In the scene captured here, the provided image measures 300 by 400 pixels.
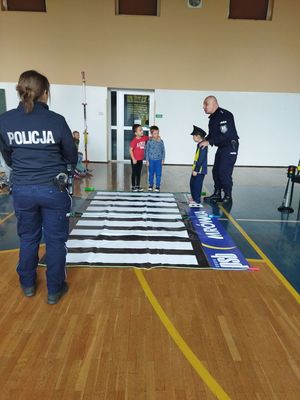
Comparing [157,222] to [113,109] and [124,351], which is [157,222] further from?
[113,109]

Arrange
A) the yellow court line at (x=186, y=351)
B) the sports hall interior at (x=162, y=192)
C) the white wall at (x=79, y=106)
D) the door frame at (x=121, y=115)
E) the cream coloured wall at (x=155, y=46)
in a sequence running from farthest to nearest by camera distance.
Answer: the door frame at (x=121, y=115), the white wall at (x=79, y=106), the cream coloured wall at (x=155, y=46), the sports hall interior at (x=162, y=192), the yellow court line at (x=186, y=351)

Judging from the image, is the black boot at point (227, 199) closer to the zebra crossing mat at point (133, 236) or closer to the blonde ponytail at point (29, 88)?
the zebra crossing mat at point (133, 236)

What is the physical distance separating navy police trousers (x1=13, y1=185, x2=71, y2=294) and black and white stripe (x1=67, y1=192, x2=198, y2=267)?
71 centimetres

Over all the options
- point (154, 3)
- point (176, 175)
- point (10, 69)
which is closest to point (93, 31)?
point (154, 3)

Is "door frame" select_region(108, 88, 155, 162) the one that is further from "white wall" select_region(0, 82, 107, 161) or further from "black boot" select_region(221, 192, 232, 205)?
"black boot" select_region(221, 192, 232, 205)

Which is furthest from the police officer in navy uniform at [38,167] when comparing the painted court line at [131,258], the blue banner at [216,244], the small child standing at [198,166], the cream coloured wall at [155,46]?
the cream coloured wall at [155,46]

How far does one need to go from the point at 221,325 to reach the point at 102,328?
0.85 m

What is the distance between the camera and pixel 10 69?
9.45 m

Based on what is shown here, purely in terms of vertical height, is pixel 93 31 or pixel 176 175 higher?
pixel 93 31

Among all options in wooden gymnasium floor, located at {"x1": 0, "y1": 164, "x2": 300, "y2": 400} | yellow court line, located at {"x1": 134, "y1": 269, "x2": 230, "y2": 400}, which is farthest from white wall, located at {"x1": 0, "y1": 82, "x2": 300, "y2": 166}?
yellow court line, located at {"x1": 134, "y1": 269, "x2": 230, "y2": 400}

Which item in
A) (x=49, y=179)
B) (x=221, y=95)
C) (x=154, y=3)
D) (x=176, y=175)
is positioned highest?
(x=154, y=3)

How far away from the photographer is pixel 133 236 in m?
3.87

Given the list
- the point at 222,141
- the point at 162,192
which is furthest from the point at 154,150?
the point at 222,141

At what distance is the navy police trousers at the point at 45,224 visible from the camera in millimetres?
→ 2227
